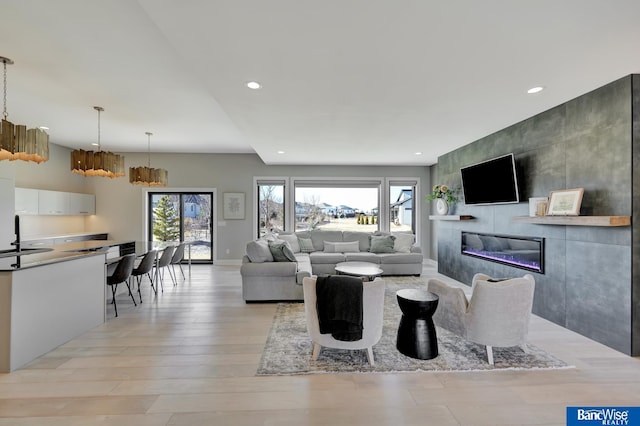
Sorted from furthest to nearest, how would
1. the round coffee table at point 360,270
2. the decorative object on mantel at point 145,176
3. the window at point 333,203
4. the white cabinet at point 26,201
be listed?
the window at point 333,203, the white cabinet at point 26,201, the decorative object on mantel at point 145,176, the round coffee table at point 360,270

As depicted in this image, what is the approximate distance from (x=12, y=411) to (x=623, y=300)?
4.94 m

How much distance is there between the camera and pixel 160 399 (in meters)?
1.99

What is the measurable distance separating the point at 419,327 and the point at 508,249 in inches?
97.5

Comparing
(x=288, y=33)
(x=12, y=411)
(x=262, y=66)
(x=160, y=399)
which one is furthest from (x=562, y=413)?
(x=12, y=411)

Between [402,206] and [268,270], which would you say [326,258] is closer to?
[268,270]

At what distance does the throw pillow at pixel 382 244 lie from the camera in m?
6.17

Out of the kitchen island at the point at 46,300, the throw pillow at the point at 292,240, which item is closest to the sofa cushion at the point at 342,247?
the throw pillow at the point at 292,240

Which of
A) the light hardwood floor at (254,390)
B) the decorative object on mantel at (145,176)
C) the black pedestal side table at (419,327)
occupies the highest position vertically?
the decorative object on mantel at (145,176)

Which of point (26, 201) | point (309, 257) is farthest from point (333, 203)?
point (26, 201)

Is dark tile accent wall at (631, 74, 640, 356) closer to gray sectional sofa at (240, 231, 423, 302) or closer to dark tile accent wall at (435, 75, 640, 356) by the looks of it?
dark tile accent wall at (435, 75, 640, 356)

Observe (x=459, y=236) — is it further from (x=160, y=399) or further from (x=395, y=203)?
(x=160, y=399)

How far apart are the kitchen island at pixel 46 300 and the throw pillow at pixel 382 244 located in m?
4.77

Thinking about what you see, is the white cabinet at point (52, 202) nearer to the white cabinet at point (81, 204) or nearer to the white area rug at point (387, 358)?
the white cabinet at point (81, 204)

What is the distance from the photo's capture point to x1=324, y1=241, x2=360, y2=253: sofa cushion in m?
6.28
